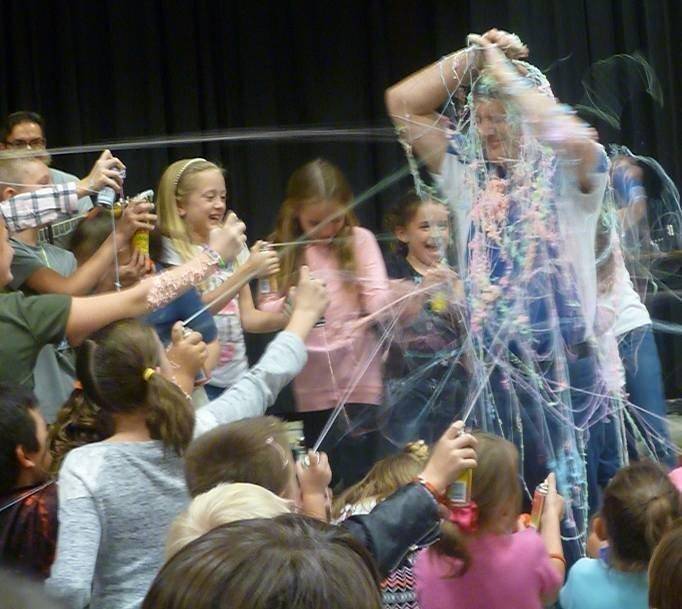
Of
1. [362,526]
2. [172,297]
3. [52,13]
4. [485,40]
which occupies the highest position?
[52,13]

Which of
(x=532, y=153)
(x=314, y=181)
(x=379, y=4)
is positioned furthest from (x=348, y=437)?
(x=379, y=4)

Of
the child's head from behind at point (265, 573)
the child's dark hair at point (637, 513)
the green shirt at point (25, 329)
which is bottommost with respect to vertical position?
the child's dark hair at point (637, 513)

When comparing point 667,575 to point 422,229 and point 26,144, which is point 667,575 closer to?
point 422,229

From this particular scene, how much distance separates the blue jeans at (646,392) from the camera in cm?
263

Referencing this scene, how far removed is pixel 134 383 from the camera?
1.99 m

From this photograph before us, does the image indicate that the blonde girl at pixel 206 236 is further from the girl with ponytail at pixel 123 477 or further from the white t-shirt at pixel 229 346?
the girl with ponytail at pixel 123 477

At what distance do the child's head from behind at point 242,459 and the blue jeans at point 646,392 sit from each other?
1.06 m

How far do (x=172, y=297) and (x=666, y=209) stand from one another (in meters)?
1.32

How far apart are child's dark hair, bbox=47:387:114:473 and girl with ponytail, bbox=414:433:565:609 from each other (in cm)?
62

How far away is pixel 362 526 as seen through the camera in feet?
5.64

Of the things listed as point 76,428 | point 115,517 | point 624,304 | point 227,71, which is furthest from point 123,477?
point 227,71

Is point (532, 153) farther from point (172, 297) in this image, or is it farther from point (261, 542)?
point (261, 542)

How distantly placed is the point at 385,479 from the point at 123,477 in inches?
21.5

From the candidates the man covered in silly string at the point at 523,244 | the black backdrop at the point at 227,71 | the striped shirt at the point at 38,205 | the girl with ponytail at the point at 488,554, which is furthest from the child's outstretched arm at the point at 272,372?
the black backdrop at the point at 227,71
